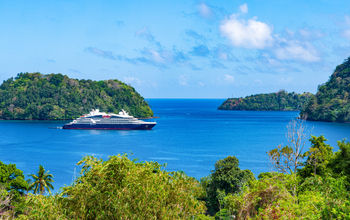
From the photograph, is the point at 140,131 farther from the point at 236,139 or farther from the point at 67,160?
the point at 67,160

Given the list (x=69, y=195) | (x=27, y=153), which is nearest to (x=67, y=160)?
(x=27, y=153)

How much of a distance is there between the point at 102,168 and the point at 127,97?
121802 millimetres

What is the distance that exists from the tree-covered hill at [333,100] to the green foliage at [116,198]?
3432 inches

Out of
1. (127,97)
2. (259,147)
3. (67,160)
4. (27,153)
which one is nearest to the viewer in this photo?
(67,160)

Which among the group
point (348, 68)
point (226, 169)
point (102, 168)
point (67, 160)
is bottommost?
point (67, 160)

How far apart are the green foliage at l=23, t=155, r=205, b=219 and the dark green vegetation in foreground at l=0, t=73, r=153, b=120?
104 metres

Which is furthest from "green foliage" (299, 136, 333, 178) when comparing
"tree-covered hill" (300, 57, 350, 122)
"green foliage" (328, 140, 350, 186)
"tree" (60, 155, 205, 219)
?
"tree-covered hill" (300, 57, 350, 122)

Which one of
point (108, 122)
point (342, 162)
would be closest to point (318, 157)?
point (342, 162)

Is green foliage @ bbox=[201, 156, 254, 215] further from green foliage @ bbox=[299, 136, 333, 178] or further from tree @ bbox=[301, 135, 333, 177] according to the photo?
tree @ bbox=[301, 135, 333, 177]

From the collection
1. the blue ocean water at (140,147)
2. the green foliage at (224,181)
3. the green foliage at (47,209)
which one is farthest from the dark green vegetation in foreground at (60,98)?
the green foliage at (47,209)

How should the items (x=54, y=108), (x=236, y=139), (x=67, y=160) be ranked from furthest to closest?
(x=54, y=108) < (x=236, y=139) < (x=67, y=160)

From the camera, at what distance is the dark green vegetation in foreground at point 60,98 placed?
354 ft

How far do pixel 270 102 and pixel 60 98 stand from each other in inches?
4292

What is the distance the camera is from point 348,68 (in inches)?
4614
